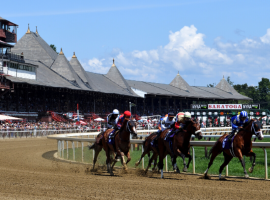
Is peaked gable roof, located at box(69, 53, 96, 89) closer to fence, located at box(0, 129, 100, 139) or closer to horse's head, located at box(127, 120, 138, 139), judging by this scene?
fence, located at box(0, 129, 100, 139)

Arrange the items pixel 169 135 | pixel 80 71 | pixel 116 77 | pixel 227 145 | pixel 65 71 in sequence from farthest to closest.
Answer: pixel 116 77, pixel 80 71, pixel 65 71, pixel 169 135, pixel 227 145

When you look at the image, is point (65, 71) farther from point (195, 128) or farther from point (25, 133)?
point (195, 128)

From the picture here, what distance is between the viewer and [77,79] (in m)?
51.1

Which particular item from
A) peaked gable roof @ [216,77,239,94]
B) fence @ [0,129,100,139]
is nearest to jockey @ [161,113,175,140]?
fence @ [0,129,100,139]

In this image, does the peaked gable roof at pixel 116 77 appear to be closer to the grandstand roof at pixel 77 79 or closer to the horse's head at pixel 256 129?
the grandstand roof at pixel 77 79

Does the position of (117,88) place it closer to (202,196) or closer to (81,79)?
(81,79)

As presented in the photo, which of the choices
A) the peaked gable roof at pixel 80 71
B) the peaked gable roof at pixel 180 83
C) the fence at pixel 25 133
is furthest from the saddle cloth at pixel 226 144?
the peaked gable roof at pixel 180 83

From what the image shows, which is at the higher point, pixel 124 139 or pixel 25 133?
pixel 124 139

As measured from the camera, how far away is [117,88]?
5875 centimetres

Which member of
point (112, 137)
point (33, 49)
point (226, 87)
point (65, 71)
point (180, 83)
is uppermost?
point (33, 49)

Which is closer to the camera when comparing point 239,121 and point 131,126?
point 239,121

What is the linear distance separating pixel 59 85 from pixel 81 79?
9.34m

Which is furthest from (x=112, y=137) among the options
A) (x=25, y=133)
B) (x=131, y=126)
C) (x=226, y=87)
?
(x=226, y=87)

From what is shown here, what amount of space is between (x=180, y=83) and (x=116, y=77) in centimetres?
1372
